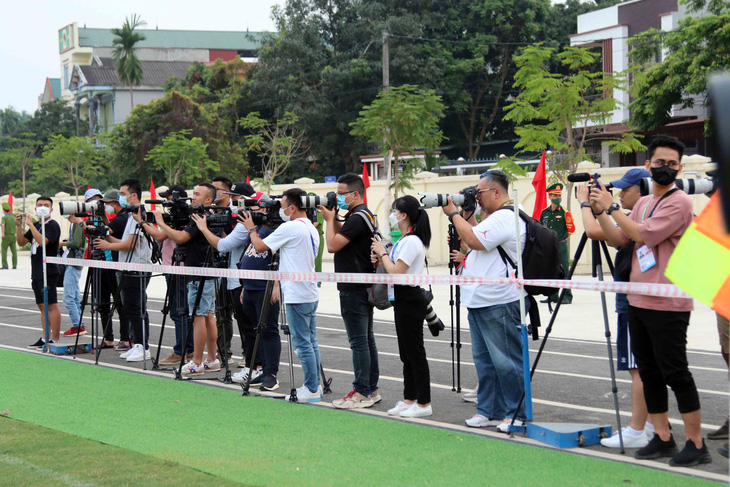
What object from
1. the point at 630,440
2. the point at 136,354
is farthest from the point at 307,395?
the point at 136,354

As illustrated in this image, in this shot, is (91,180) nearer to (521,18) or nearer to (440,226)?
(521,18)

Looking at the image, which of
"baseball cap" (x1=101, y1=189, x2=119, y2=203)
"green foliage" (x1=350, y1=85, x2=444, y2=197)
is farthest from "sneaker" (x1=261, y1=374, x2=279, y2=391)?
"green foliage" (x1=350, y1=85, x2=444, y2=197)

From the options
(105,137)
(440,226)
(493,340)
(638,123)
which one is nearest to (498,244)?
(493,340)

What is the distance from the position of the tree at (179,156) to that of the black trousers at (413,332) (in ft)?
107

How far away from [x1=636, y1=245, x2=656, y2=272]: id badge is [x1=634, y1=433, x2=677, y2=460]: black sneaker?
1159mm

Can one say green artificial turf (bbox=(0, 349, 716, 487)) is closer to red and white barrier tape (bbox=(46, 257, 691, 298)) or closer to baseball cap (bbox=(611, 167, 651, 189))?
red and white barrier tape (bbox=(46, 257, 691, 298))

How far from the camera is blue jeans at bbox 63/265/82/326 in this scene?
12.4 meters

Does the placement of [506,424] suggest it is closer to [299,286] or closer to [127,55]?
[299,286]

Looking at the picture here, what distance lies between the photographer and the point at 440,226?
85.0 feet

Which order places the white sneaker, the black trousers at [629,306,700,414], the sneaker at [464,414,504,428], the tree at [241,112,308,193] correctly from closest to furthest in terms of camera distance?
the black trousers at [629,306,700,414] < the sneaker at [464,414,504,428] < the white sneaker < the tree at [241,112,308,193]

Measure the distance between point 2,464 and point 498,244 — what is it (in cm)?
392

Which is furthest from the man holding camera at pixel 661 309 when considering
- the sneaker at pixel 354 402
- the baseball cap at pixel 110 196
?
the baseball cap at pixel 110 196

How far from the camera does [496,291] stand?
6.57 meters

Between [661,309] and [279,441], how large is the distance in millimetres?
2980
